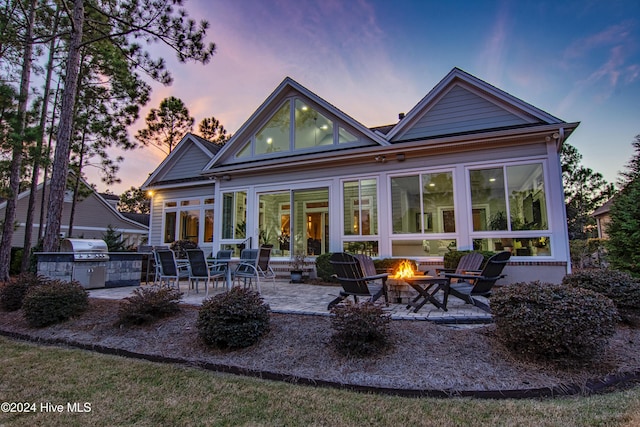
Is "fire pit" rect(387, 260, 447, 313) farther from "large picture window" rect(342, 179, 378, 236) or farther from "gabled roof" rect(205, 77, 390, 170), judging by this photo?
"gabled roof" rect(205, 77, 390, 170)

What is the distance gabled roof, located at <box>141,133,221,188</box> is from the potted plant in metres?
6.34

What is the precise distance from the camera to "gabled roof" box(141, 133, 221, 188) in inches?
535

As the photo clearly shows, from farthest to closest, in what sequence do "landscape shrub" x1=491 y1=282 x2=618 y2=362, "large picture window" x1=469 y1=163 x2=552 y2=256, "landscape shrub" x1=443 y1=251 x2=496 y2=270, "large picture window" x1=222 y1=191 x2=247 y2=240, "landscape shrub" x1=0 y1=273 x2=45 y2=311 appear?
"large picture window" x1=222 y1=191 x2=247 y2=240, "large picture window" x1=469 y1=163 x2=552 y2=256, "landscape shrub" x1=443 y1=251 x2=496 y2=270, "landscape shrub" x1=0 y1=273 x2=45 y2=311, "landscape shrub" x1=491 y1=282 x2=618 y2=362

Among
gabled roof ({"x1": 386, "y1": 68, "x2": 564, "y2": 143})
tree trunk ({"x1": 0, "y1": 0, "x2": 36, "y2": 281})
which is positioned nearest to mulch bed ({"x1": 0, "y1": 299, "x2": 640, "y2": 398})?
gabled roof ({"x1": 386, "y1": 68, "x2": 564, "y2": 143})

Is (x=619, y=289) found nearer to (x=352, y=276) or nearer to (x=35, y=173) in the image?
(x=352, y=276)

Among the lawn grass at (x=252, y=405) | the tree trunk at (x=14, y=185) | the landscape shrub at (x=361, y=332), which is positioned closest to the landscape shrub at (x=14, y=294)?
the lawn grass at (x=252, y=405)

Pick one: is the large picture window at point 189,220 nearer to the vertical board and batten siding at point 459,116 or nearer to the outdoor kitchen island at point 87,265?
the outdoor kitchen island at point 87,265

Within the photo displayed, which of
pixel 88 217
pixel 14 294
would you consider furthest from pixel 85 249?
pixel 88 217

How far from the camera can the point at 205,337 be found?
12.4 feet

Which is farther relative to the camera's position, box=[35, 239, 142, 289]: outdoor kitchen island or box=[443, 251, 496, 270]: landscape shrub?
box=[443, 251, 496, 270]: landscape shrub

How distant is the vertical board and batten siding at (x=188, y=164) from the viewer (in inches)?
536

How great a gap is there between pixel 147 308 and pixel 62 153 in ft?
18.1

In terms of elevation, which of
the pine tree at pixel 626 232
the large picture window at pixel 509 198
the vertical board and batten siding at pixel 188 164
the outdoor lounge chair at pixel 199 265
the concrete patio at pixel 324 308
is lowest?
the concrete patio at pixel 324 308

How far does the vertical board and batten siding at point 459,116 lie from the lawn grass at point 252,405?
7447mm
